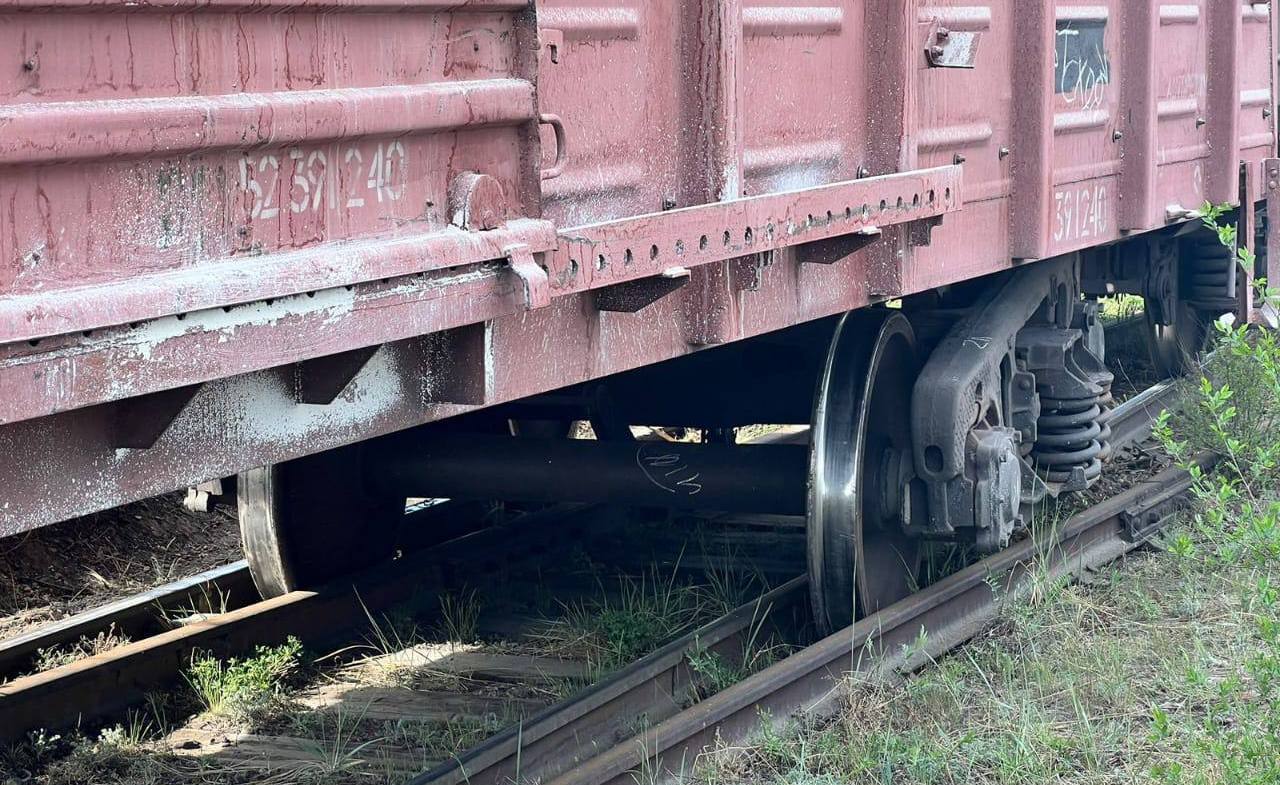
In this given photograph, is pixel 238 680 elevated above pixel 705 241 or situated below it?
below

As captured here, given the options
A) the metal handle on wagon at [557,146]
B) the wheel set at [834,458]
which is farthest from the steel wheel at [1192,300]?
the metal handle on wagon at [557,146]

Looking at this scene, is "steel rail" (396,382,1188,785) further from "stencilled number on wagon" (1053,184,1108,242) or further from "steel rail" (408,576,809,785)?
"stencilled number on wagon" (1053,184,1108,242)

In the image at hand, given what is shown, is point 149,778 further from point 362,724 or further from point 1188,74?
point 1188,74

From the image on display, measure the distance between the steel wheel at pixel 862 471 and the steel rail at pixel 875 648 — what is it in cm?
18

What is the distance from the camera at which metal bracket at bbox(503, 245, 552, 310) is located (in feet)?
9.70

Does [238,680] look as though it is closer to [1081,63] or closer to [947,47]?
[947,47]

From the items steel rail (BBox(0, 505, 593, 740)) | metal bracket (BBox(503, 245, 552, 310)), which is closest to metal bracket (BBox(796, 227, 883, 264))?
metal bracket (BBox(503, 245, 552, 310))

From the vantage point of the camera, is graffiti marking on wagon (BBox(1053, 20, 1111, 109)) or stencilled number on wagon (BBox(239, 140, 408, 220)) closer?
stencilled number on wagon (BBox(239, 140, 408, 220))

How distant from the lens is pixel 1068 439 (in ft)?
21.4

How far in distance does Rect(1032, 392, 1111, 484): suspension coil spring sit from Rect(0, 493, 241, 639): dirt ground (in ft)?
12.2

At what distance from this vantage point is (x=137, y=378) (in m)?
2.30

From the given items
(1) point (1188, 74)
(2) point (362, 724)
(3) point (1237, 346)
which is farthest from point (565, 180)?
(1) point (1188, 74)

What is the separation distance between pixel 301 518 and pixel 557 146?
3.05 meters

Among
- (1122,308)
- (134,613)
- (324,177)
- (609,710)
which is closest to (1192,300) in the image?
(1122,308)
